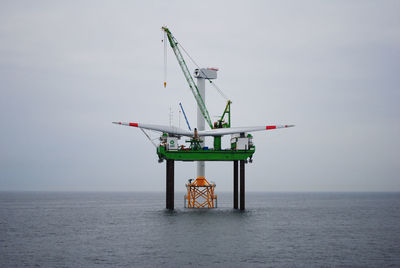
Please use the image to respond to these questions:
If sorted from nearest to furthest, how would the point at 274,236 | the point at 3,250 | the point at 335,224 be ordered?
the point at 3,250
the point at 274,236
the point at 335,224

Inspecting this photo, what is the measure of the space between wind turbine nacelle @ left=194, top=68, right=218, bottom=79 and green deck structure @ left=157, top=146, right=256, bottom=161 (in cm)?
1671

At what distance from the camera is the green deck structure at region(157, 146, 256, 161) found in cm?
6881

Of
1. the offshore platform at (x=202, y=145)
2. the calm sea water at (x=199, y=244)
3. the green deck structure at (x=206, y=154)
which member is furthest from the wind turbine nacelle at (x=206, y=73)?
the calm sea water at (x=199, y=244)

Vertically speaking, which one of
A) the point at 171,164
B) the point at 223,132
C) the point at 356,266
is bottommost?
the point at 356,266

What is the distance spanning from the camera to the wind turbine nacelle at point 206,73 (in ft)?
264

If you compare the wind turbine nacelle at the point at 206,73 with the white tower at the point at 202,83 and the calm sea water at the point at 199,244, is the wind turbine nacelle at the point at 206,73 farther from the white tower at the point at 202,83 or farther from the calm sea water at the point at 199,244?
the calm sea water at the point at 199,244

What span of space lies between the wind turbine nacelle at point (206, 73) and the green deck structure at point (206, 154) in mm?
16706

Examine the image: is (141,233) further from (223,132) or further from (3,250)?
(223,132)

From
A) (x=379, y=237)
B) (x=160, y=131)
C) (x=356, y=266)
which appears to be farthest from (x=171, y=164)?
(x=356, y=266)

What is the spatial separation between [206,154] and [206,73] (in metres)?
18.3

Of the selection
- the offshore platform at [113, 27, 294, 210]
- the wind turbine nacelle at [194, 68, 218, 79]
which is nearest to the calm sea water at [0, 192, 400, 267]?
the offshore platform at [113, 27, 294, 210]

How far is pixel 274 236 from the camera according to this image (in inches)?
2023

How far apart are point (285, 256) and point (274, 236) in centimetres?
1153

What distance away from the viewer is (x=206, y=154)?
68812mm
